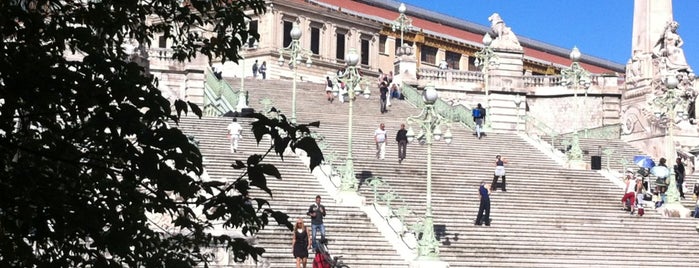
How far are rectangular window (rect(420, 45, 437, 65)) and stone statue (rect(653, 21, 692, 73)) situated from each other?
32918 millimetres

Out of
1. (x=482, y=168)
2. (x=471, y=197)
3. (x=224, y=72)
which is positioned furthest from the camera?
(x=224, y=72)

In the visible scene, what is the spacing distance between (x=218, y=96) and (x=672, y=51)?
56.5 ft

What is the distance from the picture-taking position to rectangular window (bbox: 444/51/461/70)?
289 feet

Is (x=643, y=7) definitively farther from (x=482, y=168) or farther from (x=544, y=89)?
(x=482, y=168)

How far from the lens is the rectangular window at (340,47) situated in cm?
7569

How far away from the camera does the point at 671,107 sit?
4331 cm

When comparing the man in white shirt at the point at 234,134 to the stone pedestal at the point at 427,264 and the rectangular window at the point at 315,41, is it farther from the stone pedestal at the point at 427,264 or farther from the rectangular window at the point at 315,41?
the rectangular window at the point at 315,41

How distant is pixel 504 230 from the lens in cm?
3241

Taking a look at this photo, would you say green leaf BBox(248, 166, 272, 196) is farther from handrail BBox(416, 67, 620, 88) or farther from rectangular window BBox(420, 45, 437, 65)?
rectangular window BBox(420, 45, 437, 65)

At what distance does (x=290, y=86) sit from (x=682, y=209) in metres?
18.0

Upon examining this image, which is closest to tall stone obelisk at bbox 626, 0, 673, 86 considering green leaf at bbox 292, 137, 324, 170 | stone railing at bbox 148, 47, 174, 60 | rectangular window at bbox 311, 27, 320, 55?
stone railing at bbox 148, 47, 174, 60

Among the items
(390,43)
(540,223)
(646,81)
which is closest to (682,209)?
(540,223)

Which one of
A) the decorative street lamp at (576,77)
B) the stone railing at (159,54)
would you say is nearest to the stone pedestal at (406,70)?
the decorative street lamp at (576,77)

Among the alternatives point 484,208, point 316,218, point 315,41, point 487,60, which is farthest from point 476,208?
point 315,41
